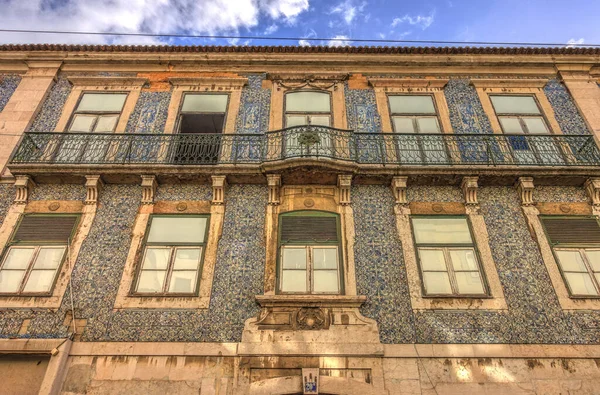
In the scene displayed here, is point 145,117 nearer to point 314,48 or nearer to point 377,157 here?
point 314,48

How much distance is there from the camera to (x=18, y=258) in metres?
5.62

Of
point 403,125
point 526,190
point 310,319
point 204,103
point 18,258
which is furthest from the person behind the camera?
point 204,103

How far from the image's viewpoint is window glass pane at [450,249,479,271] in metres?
5.59

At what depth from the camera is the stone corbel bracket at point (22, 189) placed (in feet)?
20.2

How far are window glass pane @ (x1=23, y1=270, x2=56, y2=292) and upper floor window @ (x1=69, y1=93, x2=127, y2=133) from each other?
113 inches

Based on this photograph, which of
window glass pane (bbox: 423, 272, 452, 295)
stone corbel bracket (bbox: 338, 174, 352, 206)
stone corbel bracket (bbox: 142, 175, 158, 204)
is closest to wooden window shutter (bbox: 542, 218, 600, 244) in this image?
window glass pane (bbox: 423, 272, 452, 295)

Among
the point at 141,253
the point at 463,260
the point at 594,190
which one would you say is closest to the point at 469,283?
the point at 463,260

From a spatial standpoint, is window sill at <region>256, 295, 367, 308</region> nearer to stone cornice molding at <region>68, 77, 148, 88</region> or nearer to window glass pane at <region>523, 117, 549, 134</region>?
window glass pane at <region>523, 117, 549, 134</region>

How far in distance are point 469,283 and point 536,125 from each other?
3.84 m

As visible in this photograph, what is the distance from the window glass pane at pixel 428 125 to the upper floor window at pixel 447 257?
2.02 metres

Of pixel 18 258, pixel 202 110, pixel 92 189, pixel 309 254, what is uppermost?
pixel 202 110

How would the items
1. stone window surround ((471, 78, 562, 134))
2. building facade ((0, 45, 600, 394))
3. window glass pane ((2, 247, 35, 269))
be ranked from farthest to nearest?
stone window surround ((471, 78, 562, 134)) < window glass pane ((2, 247, 35, 269)) < building facade ((0, 45, 600, 394))

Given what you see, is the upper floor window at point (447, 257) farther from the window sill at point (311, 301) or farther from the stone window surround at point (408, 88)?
the stone window surround at point (408, 88)

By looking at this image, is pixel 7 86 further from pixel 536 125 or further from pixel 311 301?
pixel 536 125
